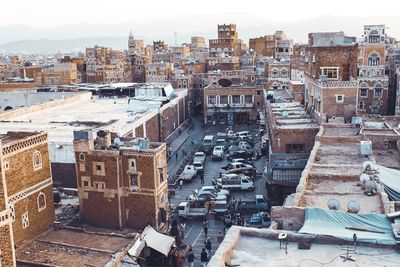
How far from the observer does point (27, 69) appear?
284 feet

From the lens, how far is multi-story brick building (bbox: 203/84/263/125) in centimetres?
5962

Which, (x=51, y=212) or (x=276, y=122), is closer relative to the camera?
(x=51, y=212)

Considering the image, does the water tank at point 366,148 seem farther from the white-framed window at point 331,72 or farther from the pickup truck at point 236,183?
the white-framed window at point 331,72

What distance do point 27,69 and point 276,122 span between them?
64493 millimetres

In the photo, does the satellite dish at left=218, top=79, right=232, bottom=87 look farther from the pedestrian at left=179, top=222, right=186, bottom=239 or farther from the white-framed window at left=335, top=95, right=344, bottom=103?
the pedestrian at left=179, top=222, right=186, bottom=239

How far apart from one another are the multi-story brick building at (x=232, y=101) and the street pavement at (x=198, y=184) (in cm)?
197

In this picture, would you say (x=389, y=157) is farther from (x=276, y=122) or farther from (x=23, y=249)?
(x=23, y=249)

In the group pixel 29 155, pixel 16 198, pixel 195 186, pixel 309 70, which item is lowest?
pixel 195 186

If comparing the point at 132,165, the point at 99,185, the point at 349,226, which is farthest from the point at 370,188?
the point at 99,185

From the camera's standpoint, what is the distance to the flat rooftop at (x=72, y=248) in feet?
70.2

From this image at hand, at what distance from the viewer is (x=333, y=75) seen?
3575 centimetres

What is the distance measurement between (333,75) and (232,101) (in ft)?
81.0

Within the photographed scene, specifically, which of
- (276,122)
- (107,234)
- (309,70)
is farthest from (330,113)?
(107,234)

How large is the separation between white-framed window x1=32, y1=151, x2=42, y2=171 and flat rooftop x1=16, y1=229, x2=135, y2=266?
3459 millimetres
